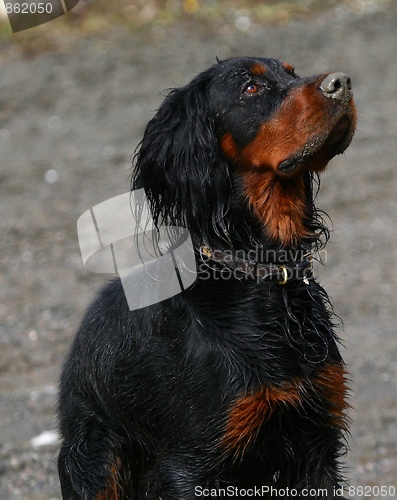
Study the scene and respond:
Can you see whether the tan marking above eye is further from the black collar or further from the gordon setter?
the black collar

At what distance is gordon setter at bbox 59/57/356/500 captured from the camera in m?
3.53

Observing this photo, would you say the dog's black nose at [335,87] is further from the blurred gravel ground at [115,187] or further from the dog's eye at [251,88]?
the blurred gravel ground at [115,187]

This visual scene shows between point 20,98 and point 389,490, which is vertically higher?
point 389,490

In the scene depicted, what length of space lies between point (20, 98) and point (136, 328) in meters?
7.55

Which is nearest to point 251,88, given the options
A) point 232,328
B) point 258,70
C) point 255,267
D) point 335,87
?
point 258,70

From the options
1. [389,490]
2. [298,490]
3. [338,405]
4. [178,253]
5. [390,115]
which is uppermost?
[178,253]

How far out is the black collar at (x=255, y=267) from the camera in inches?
143

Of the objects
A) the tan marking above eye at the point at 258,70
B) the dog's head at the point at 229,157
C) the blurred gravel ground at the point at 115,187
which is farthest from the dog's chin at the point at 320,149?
the blurred gravel ground at the point at 115,187

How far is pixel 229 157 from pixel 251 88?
304 millimetres

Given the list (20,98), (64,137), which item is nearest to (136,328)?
(64,137)

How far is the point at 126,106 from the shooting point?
10797 mm

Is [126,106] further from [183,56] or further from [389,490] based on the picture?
[389,490]

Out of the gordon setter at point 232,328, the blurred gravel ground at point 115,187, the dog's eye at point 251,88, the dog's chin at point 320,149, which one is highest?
the dog's eye at point 251,88

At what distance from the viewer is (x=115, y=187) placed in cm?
922
